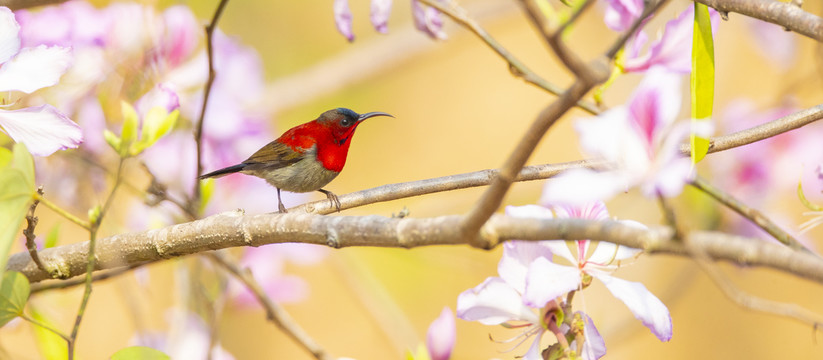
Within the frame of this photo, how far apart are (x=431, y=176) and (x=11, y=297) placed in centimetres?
306

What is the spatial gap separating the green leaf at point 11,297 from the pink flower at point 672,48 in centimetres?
64

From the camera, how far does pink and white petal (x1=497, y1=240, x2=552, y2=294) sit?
0.63 meters

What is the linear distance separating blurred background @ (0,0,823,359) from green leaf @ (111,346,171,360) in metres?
0.56

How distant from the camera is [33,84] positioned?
0.61m

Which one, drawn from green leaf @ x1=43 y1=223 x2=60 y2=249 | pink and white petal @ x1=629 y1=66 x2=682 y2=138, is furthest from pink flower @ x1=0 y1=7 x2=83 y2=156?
pink and white petal @ x1=629 y1=66 x2=682 y2=138

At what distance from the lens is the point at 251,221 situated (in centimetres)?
61

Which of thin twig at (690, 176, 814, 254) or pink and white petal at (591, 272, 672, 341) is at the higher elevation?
thin twig at (690, 176, 814, 254)

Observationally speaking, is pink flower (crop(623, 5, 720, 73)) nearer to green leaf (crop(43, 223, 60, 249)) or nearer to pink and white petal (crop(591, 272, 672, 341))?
pink and white petal (crop(591, 272, 672, 341))

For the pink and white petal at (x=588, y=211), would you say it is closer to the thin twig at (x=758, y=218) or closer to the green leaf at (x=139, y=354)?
the thin twig at (x=758, y=218)

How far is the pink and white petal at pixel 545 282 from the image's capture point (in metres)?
0.58

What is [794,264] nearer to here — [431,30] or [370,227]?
[370,227]

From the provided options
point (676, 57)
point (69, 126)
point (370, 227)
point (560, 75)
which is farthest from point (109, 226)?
point (560, 75)

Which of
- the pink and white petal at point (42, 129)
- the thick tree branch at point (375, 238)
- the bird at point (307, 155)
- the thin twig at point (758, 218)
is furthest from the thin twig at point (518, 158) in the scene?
the bird at point (307, 155)

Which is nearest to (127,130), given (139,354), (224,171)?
(139,354)
